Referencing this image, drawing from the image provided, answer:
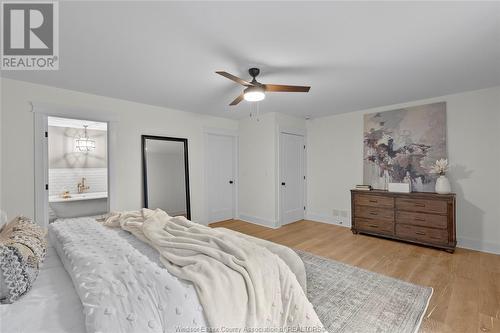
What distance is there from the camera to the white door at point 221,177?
16.3 ft

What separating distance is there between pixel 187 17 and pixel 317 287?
107 inches

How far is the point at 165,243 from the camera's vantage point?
1.58 metres

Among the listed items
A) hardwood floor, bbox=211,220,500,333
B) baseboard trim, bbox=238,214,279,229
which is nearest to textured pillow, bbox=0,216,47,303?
hardwood floor, bbox=211,220,500,333

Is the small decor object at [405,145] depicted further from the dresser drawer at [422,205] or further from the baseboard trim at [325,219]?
the baseboard trim at [325,219]

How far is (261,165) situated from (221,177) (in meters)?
0.99

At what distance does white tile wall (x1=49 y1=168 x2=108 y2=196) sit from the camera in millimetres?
4156

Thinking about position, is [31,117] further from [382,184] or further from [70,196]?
[382,184]

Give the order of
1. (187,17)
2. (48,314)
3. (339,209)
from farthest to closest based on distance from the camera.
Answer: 1. (339,209)
2. (187,17)
3. (48,314)

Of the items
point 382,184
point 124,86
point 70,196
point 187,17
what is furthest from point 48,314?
point 382,184

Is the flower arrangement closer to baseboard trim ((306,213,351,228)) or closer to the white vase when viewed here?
the white vase

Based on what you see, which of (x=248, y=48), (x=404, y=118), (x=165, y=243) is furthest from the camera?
(x=404, y=118)

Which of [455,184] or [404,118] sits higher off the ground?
[404,118]

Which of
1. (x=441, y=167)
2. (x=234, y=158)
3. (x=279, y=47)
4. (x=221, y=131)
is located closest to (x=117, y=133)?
(x=221, y=131)

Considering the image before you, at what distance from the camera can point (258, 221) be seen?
492 cm
